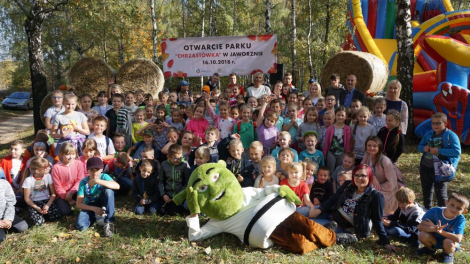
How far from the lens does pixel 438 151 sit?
427 centimetres

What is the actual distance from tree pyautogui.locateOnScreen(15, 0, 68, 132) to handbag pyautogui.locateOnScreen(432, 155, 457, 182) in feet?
32.7

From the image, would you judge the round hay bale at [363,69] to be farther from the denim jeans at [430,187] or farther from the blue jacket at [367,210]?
the blue jacket at [367,210]

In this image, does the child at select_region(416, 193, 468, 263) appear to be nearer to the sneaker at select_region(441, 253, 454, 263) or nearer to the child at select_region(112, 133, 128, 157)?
the sneaker at select_region(441, 253, 454, 263)

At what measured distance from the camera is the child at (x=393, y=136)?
466cm

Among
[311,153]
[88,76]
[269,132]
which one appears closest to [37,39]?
[88,76]

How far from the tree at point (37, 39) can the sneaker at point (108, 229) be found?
7.08 m

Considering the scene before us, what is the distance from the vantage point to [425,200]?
4715 mm

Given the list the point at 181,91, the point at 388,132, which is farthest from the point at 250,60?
the point at 388,132

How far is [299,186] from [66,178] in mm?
3310

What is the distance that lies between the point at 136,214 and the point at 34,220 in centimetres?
130

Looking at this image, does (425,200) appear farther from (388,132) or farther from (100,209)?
(100,209)

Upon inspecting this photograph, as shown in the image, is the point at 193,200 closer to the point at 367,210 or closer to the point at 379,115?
the point at 367,210

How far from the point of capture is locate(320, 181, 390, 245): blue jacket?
150 inches

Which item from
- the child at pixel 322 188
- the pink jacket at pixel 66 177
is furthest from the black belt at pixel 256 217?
the pink jacket at pixel 66 177
